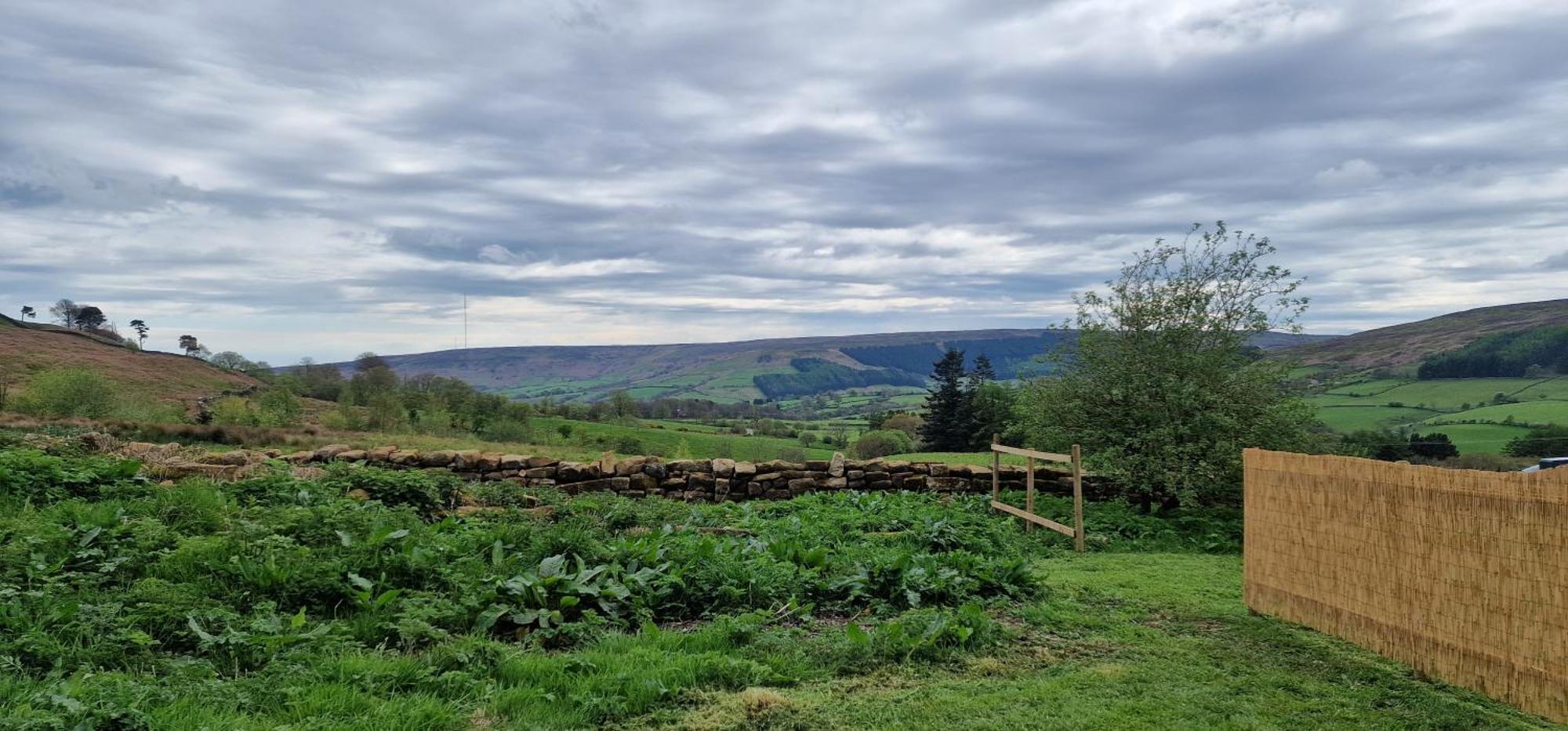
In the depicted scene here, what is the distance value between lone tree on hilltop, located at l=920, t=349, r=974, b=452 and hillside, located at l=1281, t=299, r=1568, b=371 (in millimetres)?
38356

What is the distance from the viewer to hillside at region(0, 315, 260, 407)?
30.0 metres

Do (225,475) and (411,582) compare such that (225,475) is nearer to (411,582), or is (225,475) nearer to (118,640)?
(411,582)

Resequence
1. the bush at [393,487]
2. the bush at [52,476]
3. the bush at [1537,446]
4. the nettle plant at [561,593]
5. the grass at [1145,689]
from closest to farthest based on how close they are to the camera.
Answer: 1. the grass at [1145,689]
2. the nettle plant at [561,593]
3. the bush at [52,476]
4. the bush at [393,487]
5. the bush at [1537,446]

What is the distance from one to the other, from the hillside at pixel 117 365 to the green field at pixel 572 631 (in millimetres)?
26398

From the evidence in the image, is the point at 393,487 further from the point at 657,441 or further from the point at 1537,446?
the point at 657,441

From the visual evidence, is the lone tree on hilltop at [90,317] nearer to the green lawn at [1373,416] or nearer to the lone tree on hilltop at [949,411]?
the lone tree on hilltop at [949,411]

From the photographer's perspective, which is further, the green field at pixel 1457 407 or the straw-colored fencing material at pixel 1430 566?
the green field at pixel 1457 407

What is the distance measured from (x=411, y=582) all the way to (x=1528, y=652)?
25.4 feet

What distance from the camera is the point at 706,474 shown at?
15.6m

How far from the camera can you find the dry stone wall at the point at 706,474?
1495cm

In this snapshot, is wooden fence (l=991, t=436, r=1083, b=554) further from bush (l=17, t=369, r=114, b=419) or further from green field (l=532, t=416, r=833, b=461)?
bush (l=17, t=369, r=114, b=419)

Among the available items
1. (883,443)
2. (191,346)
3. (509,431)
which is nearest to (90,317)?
(191,346)

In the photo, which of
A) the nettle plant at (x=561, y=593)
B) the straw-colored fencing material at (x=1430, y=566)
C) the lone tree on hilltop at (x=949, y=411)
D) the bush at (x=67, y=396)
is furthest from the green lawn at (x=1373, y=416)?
the bush at (x=67, y=396)

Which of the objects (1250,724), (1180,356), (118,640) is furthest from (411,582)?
(1180,356)
